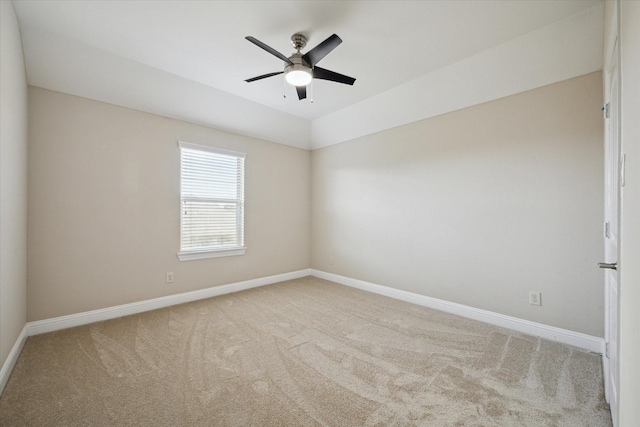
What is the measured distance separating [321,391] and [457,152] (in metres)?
2.87

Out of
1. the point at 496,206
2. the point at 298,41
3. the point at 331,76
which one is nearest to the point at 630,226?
the point at 496,206

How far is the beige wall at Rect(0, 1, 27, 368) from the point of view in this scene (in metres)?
1.88

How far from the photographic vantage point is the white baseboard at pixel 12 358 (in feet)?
6.04

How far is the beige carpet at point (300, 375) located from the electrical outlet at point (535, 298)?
35 centimetres

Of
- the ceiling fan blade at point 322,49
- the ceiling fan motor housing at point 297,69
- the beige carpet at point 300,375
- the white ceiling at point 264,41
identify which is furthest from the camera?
the ceiling fan motor housing at point 297,69

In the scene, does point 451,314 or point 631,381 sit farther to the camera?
point 451,314

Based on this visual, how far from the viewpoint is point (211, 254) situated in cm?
384

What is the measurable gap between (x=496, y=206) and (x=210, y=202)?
142 inches

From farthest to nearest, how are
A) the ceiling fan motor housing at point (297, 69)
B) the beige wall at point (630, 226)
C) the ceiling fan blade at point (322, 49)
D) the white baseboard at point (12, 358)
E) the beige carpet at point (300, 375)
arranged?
the ceiling fan motor housing at point (297, 69), the ceiling fan blade at point (322, 49), the white baseboard at point (12, 358), the beige carpet at point (300, 375), the beige wall at point (630, 226)

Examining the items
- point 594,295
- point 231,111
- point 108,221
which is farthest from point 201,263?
point 594,295

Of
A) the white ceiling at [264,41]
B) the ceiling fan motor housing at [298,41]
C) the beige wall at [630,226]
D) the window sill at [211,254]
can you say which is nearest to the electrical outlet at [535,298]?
the beige wall at [630,226]

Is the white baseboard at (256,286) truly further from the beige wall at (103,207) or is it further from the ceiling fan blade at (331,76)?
the ceiling fan blade at (331,76)

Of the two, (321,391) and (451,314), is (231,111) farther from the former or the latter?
(451,314)

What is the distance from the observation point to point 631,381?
0.86 metres
